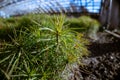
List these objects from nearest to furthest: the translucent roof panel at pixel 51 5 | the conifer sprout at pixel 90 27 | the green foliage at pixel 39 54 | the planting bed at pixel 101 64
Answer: the green foliage at pixel 39 54 → the planting bed at pixel 101 64 → the conifer sprout at pixel 90 27 → the translucent roof panel at pixel 51 5

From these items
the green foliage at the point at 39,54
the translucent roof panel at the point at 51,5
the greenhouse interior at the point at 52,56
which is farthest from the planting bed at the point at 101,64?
the translucent roof panel at the point at 51,5

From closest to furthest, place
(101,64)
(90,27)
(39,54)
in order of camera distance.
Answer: (39,54)
(101,64)
(90,27)

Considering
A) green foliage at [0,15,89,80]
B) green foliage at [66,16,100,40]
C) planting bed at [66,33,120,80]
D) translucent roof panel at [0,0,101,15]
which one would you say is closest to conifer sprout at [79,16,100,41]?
green foliage at [66,16,100,40]

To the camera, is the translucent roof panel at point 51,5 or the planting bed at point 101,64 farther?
the translucent roof panel at point 51,5

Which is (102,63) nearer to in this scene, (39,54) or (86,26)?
(39,54)

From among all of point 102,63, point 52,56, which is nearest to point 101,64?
point 102,63

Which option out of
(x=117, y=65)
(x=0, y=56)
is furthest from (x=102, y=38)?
(x=0, y=56)

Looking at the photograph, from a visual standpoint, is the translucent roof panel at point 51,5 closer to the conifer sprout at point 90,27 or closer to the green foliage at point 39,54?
the conifer sprout at point 90,27
